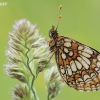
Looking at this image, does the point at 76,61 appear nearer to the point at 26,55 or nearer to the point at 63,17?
the point at 26,55

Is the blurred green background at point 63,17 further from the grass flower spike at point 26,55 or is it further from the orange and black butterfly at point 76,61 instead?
the grass flower spike at point 26,55

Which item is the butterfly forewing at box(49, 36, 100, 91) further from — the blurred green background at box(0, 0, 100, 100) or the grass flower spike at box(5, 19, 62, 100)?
the blurred green background at box(0, 0, 100, 100)

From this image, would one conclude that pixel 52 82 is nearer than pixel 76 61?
Yes

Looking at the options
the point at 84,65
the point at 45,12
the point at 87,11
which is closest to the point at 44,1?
the point at 45,12

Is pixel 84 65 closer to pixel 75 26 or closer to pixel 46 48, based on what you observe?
pixel 46 48

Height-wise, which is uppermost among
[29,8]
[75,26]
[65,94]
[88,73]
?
[29,8]

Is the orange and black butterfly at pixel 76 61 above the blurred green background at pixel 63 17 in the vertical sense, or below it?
below

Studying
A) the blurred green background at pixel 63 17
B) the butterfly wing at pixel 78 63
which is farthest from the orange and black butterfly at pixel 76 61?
the blurred green background at pixel 63 17

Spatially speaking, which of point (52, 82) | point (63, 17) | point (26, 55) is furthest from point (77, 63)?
point (63, 17)
